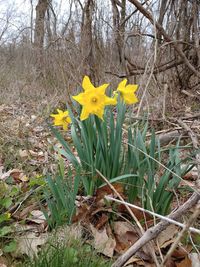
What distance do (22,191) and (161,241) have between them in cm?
89

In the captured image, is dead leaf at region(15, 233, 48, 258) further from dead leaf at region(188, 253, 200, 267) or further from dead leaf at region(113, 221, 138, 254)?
dead leaf at region(188, 253, 200, 267)

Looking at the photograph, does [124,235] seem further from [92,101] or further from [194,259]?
[92,101]

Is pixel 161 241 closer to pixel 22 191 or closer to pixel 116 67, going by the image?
pixel 22 191

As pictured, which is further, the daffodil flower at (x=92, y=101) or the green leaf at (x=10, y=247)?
the daffodil flower at (x=92, y=101)

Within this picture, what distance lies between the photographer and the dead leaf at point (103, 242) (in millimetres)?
1542

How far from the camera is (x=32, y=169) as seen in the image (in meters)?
2.53

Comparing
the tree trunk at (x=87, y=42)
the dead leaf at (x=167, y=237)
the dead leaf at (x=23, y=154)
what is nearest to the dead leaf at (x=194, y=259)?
the dead leaf at (x=167, y=237)

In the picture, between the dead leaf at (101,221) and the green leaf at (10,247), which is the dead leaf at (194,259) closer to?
the dead leaf at (101,221)

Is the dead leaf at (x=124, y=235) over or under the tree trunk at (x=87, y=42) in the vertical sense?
under

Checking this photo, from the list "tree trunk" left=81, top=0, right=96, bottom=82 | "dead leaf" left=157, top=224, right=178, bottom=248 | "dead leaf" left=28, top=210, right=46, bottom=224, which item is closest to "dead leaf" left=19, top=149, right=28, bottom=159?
"dead leaf" left=28, top=210, right=46, bottom=224

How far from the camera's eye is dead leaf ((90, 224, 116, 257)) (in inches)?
60.7

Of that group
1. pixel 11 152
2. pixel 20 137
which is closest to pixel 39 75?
pixel 20 137

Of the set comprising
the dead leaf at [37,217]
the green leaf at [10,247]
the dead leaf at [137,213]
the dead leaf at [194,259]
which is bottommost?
A: the dead leaf at [194,259]

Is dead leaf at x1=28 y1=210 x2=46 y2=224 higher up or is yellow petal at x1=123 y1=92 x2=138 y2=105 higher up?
yellow petal at x1=123 y1=92 x2=138 y2=105
